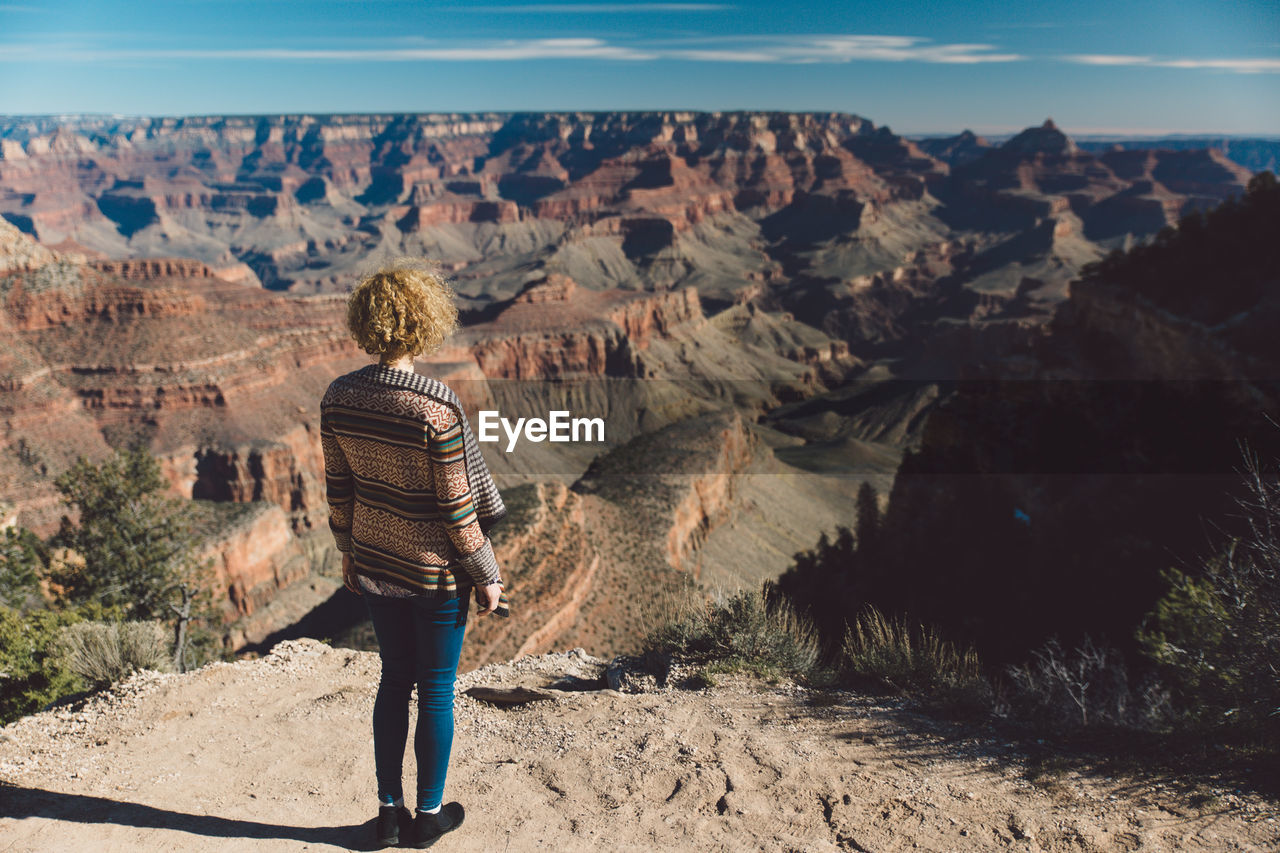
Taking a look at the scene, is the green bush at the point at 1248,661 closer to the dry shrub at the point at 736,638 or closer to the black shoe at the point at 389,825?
the dry shrub at the point at 736,638

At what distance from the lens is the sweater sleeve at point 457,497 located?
438 centimetres

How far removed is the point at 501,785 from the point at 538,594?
14.8 metres

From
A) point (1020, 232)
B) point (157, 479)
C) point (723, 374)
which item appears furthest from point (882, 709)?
point (1020, 232)

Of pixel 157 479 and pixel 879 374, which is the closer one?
pixel 157 479

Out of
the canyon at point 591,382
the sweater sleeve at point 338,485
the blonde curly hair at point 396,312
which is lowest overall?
the canyon at point 591,382

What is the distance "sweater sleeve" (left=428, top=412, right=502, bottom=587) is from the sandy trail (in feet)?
7.21

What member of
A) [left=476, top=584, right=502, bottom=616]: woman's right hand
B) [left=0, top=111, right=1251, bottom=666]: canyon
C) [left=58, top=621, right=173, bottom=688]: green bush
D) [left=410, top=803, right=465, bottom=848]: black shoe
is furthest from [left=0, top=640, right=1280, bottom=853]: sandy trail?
[left=0, top=111, right=1251, bottom=666]: canyon

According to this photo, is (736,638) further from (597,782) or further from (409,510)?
(409,510)

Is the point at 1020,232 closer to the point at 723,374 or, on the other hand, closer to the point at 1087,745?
the point at 723,374

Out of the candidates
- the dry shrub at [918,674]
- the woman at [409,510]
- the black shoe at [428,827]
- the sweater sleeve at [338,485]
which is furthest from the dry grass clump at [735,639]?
the sweater sleeve at [338,485]

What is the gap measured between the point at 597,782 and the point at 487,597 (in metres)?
2.25

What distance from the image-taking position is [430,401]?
437cm

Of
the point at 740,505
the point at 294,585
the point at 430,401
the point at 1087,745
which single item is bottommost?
the point at 294,585

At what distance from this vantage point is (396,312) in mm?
4500
